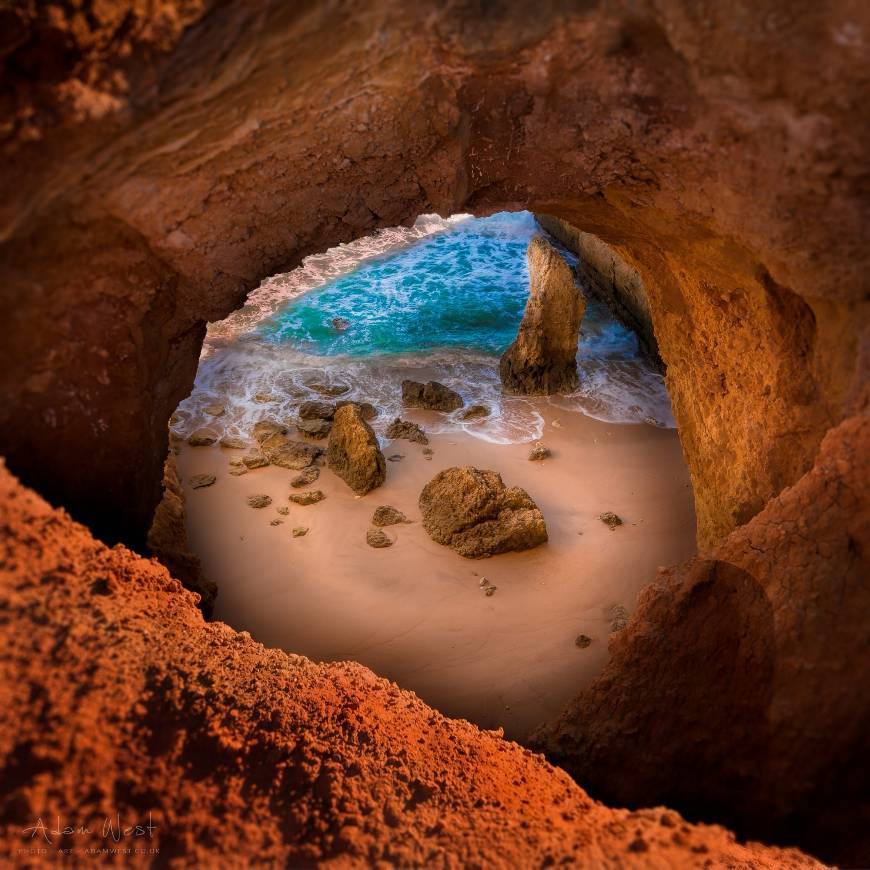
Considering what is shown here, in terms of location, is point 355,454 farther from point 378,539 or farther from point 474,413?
point 474,413

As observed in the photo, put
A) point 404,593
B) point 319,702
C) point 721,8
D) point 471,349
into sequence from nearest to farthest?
point 721,8, point 319,702, point 404,593, point 471,349

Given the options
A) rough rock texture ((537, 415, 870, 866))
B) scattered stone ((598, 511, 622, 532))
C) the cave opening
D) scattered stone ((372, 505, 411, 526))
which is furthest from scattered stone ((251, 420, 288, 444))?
rough rock texture ((537, 415, 870, 866))

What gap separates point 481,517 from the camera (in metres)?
6.22

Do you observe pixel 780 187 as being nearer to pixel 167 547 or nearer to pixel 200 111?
pixel 200 111

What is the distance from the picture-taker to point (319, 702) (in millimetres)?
2982

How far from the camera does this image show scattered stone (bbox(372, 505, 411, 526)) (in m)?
6.49

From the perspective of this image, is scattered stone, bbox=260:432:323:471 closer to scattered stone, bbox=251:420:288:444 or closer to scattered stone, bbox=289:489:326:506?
scattered stone, bbox=251:420:288:444

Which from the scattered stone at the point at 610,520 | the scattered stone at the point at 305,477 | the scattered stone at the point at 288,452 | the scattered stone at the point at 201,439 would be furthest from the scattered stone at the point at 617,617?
the scattered stone at the point at 201,439

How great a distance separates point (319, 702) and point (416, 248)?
520 inches

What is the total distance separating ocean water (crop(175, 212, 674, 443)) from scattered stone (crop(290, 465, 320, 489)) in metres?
1.37

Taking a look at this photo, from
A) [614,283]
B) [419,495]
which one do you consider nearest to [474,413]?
[419,495]

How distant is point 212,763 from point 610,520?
16.4 ft

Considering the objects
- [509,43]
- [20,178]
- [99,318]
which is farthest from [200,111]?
[509,43]

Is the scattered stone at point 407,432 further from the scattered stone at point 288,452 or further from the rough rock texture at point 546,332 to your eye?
the rough rock texture at point 546,332
